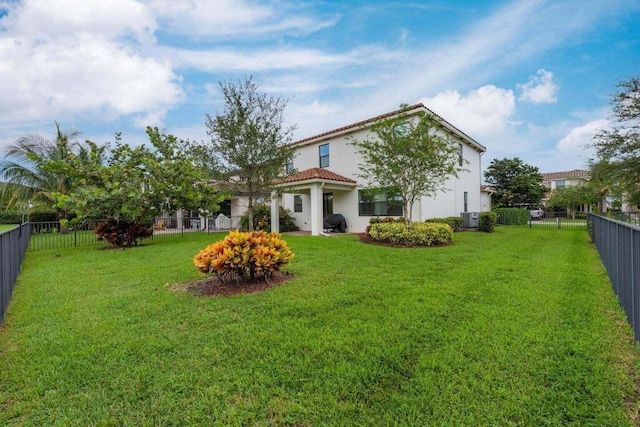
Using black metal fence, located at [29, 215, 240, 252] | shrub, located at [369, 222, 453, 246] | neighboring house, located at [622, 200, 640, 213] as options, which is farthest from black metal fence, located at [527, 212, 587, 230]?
black metal fence, located at [29, 215, 240, 252]

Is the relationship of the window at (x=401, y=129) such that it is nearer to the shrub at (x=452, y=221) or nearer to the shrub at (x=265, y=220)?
the shrub at (x=452, y=221)

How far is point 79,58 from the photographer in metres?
9.96

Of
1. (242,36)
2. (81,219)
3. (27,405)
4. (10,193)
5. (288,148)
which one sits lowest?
(27,405)

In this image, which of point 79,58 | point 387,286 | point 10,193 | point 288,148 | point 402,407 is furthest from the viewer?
point 10,193

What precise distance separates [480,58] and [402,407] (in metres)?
12.3

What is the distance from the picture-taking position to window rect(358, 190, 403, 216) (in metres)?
14.2

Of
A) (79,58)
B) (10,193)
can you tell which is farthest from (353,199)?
(10,193)

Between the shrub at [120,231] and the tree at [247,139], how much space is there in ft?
12.2

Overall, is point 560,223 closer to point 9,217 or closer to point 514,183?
point 514,183

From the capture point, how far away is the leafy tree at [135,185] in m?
10.8

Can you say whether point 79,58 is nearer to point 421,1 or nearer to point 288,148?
point 288,148

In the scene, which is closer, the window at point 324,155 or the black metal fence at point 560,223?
the window at point 324,155

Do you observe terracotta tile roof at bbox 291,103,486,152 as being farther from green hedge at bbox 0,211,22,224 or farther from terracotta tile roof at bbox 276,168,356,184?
green hedge at bbox 0,211,22,224

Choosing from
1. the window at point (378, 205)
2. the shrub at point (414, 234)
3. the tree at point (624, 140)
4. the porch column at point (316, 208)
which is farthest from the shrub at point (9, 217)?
the tree at point (624, 140)
